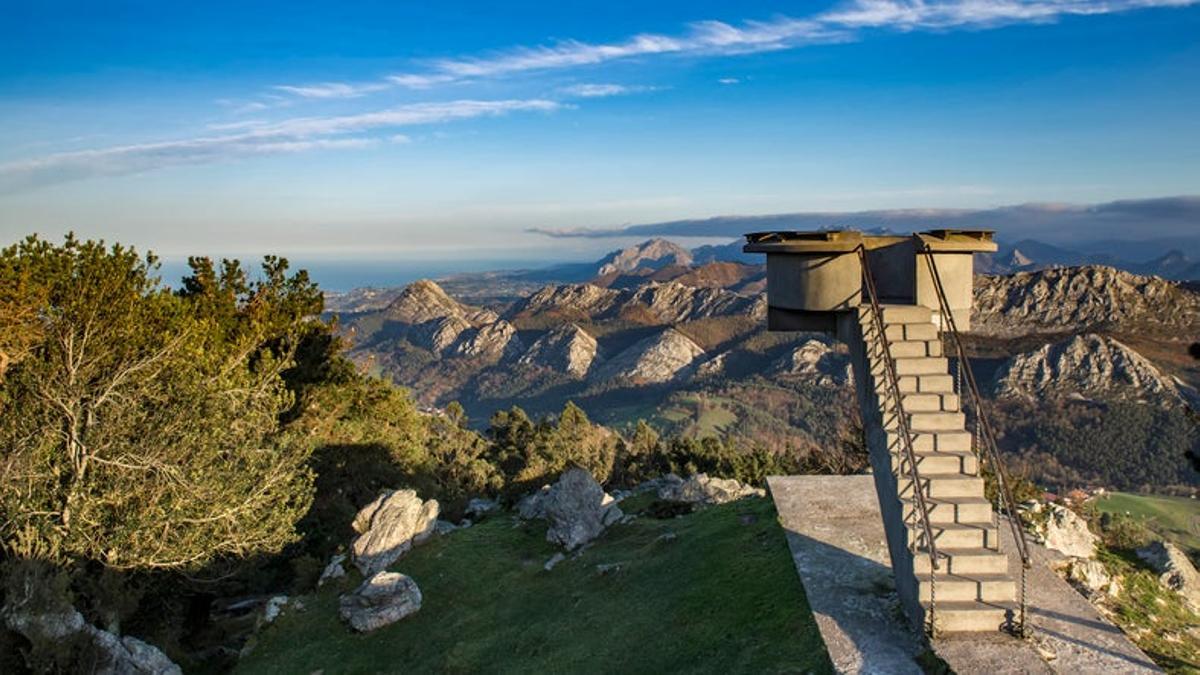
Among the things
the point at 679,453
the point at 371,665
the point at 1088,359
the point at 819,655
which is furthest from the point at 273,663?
the point at 1088,359

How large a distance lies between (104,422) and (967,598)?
20053 millimetres

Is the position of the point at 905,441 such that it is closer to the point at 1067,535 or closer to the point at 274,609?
the point at 1067,535

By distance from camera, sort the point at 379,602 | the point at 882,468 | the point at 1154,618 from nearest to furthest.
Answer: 1. the point at 882,468
2. the point at 1154,618
3. the point at 379,602

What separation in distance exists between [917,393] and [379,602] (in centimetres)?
1370

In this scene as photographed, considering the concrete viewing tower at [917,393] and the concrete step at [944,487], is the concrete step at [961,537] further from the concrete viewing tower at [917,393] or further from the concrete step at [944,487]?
the concrete step at [944,487]

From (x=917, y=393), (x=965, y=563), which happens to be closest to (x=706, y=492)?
(x=917, y=393)

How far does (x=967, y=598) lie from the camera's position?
979 centimetres

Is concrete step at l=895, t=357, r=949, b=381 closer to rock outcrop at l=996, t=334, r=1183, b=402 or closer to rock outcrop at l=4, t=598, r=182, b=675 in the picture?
rock outcrop at l=4, t=598, r=182, b=675

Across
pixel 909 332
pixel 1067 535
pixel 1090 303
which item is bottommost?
pixel 1090 303

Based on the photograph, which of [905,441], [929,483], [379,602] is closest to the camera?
[905,441]

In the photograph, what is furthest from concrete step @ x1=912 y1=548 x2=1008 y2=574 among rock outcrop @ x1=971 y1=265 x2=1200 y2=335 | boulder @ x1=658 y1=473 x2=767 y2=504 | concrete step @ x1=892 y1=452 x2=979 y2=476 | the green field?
rock outcrop @ x1=971 y1=265 x2=1200 y2=335

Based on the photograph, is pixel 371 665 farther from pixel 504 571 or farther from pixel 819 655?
pixel 819 655

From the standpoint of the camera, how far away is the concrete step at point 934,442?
10.9m

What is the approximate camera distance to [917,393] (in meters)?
11.3
